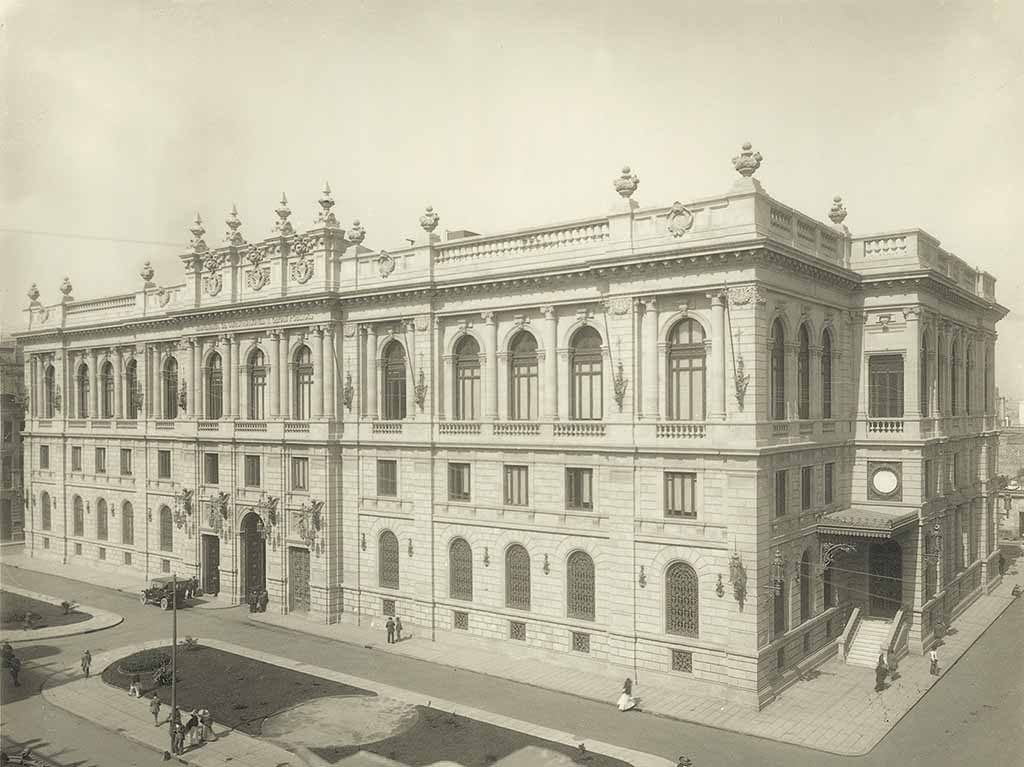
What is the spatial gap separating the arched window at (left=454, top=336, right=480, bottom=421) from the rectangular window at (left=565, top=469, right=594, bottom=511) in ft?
19.6

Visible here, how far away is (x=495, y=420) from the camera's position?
36.9 meters

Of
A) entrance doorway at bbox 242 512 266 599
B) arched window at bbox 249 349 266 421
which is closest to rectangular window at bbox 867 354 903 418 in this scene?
arched window at bbox 249 349 266 421

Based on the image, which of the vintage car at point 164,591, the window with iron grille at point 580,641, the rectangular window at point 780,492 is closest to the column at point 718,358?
the rectangular window at point 780,492

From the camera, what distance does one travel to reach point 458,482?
3841cm

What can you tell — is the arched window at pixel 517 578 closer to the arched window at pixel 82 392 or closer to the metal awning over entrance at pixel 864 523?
the metal awning over entrance at pixel 864 523

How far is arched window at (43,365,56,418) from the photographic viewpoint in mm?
61031

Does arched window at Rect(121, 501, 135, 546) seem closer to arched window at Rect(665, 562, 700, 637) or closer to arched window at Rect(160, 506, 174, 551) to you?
arched window at Rect(160, 506, 174, 551)

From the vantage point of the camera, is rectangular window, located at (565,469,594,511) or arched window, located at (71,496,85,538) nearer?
rectangular window, located at (565,469,594,511)

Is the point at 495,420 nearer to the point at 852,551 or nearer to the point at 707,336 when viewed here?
the point at 707,336

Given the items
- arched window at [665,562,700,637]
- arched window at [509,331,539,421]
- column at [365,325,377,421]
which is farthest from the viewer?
column at [365,325,377,421]

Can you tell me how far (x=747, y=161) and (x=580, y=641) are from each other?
66.4 feet

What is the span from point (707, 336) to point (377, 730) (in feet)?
60.8

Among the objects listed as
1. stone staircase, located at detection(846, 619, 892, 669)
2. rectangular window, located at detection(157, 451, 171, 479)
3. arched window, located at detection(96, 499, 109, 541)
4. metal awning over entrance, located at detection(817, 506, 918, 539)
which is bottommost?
stone staircase, located at detection(846, 619, 892, 669)

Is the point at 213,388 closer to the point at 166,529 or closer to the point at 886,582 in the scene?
the point at 166,529
